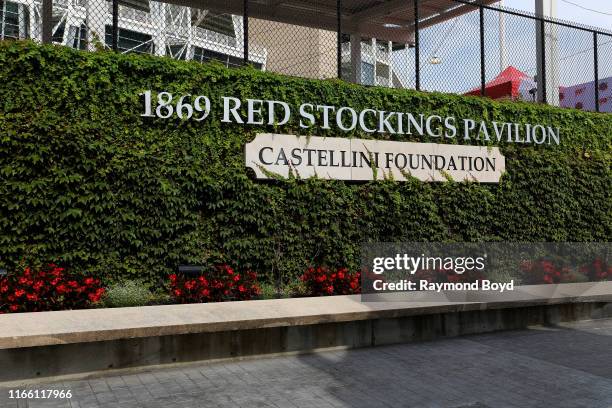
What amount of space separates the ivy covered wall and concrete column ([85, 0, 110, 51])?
898 mm

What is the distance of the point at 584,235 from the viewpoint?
1463 cm

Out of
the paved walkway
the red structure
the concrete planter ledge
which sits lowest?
the paved walkway

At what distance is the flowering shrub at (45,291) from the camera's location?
824 cm

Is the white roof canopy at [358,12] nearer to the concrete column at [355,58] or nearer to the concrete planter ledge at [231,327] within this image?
the concrete column at [355,58]

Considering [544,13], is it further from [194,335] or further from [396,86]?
[194,335]

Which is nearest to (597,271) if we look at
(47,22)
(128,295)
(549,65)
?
(549,65)

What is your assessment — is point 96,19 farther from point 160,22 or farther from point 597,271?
point 597,271

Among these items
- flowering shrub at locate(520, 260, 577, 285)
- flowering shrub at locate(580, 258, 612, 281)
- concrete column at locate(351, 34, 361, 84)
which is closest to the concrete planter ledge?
flowering shrub at locate(520, 260, 577, 285)

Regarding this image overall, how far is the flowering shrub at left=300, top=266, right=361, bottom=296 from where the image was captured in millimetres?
10320

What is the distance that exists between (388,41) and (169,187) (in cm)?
853

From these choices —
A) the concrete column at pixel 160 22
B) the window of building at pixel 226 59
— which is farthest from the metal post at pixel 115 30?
the concrete column at pixel 160 22

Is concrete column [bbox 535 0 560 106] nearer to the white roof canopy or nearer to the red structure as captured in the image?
the red structure

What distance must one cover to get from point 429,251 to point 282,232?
3.14 metres

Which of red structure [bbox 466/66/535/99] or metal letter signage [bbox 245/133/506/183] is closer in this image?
metal letter signage [bbox 245/133/506/183]
